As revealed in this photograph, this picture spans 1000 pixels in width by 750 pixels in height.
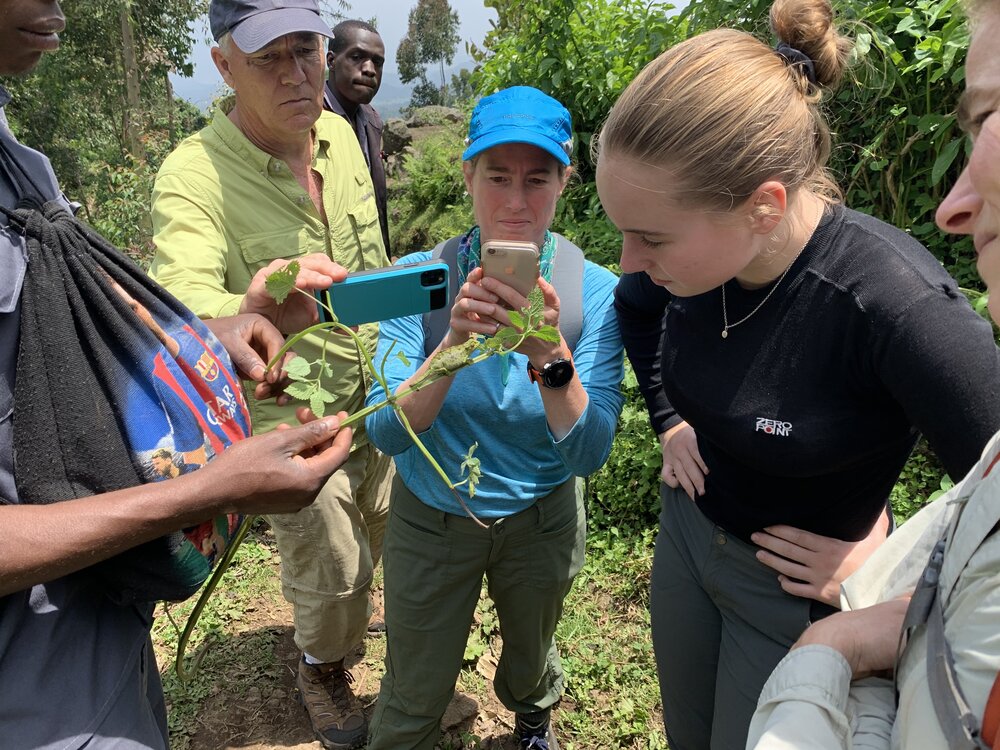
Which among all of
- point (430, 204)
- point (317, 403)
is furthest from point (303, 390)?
point (430, 204)

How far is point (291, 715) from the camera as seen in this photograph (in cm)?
296

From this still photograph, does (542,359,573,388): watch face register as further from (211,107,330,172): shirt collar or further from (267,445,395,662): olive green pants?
(211,107,330,172): shirt collar

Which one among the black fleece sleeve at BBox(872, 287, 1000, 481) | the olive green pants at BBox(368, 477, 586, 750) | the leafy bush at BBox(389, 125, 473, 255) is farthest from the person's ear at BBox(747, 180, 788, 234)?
the leafy bush at BBox(389, 125, 473, 255)

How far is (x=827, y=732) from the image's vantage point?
1011 millimetres

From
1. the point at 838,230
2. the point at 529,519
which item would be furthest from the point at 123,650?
the point at 838,230

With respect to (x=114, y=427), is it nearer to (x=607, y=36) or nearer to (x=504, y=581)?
(x=504, y=581)

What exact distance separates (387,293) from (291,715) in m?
2.05

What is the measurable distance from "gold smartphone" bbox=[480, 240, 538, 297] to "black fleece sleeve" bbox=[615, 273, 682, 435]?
0.39 m

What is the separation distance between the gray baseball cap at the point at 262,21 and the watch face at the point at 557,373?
1.51 m

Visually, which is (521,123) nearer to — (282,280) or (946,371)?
(282,280)

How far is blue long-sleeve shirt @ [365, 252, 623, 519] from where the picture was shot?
6.58ft

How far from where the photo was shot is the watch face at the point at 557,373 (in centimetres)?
175

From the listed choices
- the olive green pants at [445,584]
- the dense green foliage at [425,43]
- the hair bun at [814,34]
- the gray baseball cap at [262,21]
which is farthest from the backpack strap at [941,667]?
the dense green foliage at [425,43]

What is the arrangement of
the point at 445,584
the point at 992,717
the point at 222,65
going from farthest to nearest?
the point at 222,65
the point at 445,584
the point at 992,717
